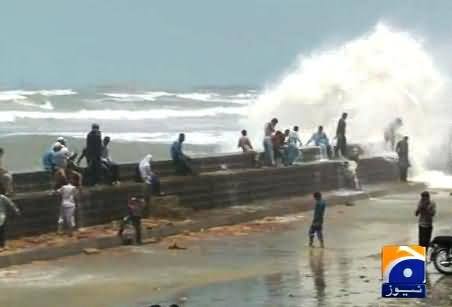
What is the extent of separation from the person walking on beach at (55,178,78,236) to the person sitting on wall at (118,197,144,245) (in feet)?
2.77

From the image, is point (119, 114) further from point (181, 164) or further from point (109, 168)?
point (109, 168)

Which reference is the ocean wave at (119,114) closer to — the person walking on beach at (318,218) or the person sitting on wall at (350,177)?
the person sitting on wall at (350,177)

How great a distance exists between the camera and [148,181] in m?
19.8

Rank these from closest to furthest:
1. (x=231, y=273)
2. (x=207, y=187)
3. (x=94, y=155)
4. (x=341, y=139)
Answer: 1. (x=231, y=273)
2. (x=94, y=155)
3. (x=207, y=187)
4. (x=341, y=139)

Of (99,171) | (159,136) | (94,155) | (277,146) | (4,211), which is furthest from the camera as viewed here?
(159,136)

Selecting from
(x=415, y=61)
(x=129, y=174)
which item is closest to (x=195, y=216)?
(x=129, y=174)

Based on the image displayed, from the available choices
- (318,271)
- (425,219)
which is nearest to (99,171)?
(318,271)

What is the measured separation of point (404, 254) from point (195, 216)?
12609mm

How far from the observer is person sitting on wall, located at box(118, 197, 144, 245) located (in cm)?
1731

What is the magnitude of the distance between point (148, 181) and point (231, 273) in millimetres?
5380

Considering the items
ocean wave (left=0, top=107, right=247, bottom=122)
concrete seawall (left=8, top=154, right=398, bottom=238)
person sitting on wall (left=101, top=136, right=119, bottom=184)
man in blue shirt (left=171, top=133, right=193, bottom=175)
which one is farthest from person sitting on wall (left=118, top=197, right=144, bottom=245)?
ocean wave (left=0, top=107, right=247, bottom=122)

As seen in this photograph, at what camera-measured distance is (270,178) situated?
24203 mm

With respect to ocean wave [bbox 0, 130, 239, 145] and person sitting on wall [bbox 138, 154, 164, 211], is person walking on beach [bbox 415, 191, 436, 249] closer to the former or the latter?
person sitting on wall [bbox 138, 154, 164, 211]

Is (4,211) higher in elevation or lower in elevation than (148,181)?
lower
